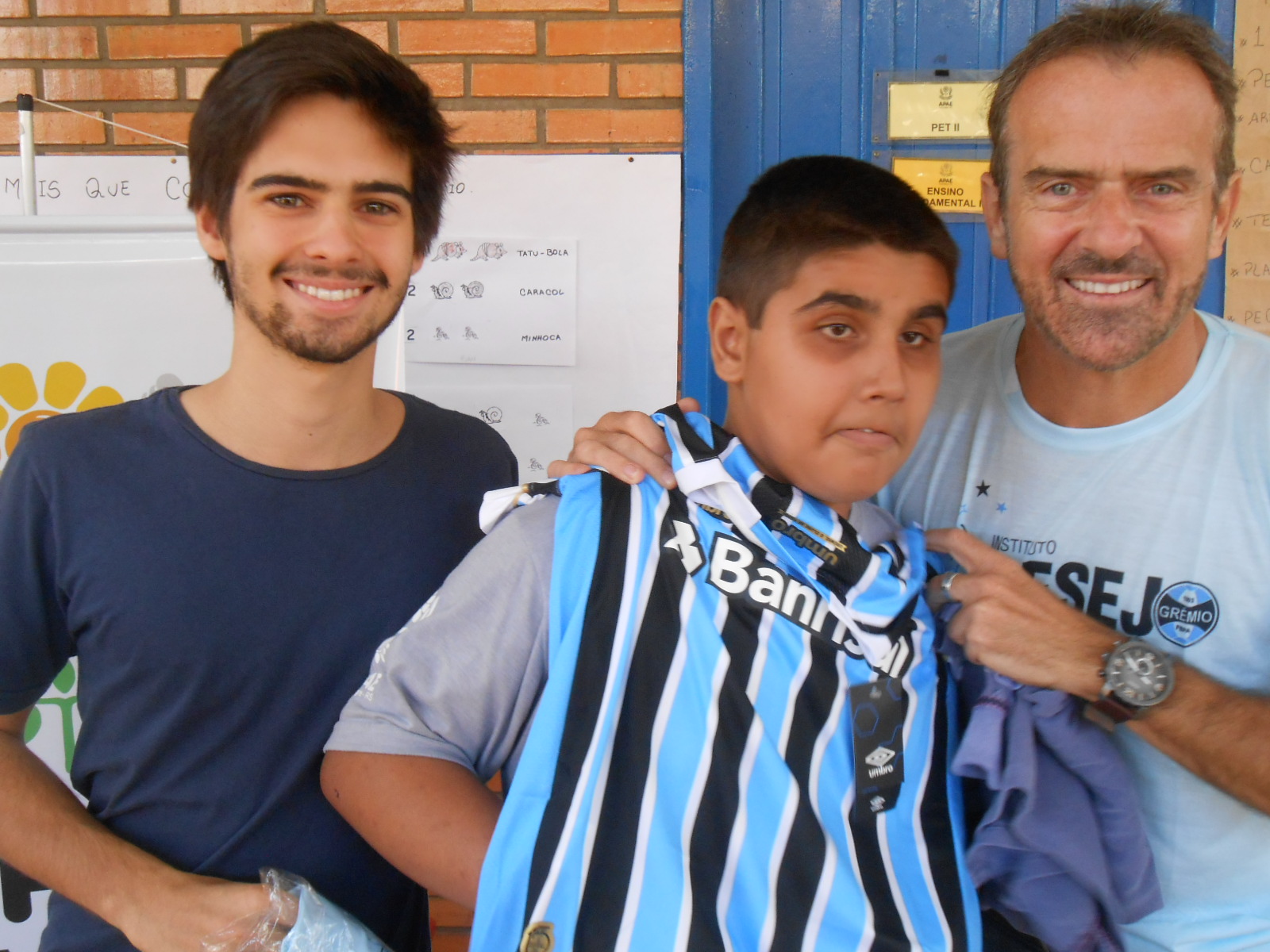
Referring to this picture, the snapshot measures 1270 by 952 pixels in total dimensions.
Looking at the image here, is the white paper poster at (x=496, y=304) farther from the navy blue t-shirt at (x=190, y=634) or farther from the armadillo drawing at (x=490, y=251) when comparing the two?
the navy blue t-shirt at (x=190, y=634)

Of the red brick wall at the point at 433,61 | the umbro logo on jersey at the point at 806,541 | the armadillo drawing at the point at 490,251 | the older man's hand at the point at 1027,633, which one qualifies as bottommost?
the older man's hand at the point at 1027,633

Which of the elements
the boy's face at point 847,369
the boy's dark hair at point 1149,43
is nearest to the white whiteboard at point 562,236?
the boy's dark hair at point 1149,43

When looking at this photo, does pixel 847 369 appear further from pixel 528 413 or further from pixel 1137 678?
pixel 528 413

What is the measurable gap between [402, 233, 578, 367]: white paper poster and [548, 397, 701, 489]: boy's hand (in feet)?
5.25

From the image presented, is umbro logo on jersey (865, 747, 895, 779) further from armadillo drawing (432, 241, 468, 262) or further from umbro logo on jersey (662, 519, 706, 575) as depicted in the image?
armadillo drawing (432, 241, 468, 262)

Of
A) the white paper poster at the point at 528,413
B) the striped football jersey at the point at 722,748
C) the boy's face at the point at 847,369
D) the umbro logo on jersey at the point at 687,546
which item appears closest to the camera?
the striped football jersey at the point at 722,748

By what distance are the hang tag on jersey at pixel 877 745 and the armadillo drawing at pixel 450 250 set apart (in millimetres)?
2074

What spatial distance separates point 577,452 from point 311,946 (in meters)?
0.67

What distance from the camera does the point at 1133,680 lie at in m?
1.22

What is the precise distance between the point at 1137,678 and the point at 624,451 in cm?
72

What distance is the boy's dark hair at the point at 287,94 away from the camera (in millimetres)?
1361

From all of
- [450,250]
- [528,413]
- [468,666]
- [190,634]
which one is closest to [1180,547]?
[468,666]

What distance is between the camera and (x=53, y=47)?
2854mm

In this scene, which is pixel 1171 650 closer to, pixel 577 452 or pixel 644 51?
pixel 577 452
